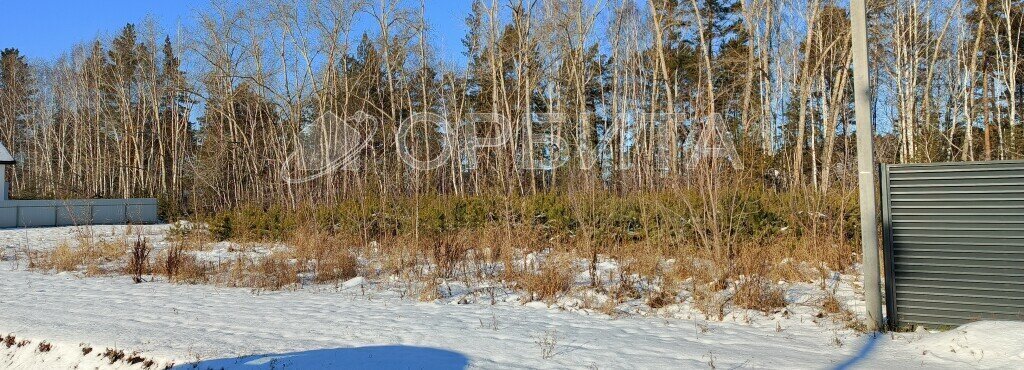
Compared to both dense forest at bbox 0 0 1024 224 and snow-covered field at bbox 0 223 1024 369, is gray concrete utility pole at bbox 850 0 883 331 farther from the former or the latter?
dense forest at bbox 0 0 1024 224

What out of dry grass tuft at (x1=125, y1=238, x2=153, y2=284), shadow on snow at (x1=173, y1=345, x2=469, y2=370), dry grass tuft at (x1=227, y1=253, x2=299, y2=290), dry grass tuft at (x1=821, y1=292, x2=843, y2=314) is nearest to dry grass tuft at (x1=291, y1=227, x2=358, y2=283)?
dry grass tuft at (x1=227, y1=253, x2=299, y2=290)

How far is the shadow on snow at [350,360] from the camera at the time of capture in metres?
4.42

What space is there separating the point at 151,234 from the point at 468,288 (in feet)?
42.6

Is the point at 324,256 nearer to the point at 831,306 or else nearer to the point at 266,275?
the point at 266,275

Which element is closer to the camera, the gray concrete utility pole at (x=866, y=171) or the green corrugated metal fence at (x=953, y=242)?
the green corrugated metal fence at (x=953, y=242)

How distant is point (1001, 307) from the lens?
16.1ft

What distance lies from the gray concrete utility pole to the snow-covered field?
323 millimetres

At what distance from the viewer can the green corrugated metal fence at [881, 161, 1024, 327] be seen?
4.89 metres

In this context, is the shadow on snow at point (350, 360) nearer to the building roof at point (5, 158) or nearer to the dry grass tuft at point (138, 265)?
the dry grass tuft at point (138, 265)

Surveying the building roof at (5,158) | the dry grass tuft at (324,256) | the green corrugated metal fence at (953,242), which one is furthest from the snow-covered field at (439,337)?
the building roof at (5,158)

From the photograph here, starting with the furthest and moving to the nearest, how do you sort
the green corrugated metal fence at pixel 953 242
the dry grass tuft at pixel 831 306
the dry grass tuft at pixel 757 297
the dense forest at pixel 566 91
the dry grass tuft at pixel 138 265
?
1. the dense forest at pixel 566 91
2. the dry grass tuft at pixel 138 265
3. the dry grass tuft at pixel 757 297
4. the dry grass tuft at pixel 831 306
5. the green corrugated metal fence at pixel 953 242

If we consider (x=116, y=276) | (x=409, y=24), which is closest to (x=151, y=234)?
(x=116, y=276)

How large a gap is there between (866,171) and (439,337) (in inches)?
145

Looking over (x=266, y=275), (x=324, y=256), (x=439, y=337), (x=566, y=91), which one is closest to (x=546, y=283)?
(x=439, y=337)
